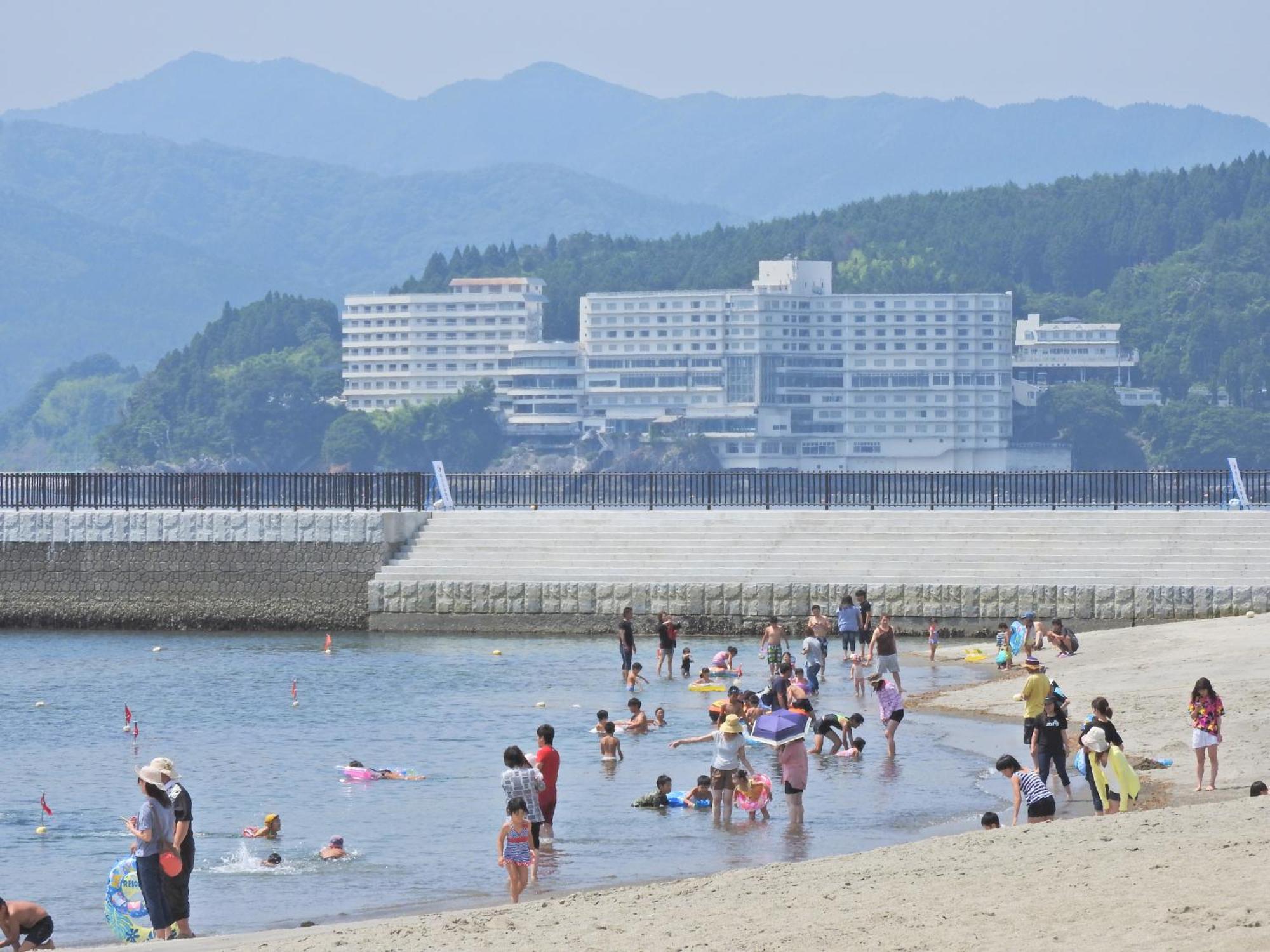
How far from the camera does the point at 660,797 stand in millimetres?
23188

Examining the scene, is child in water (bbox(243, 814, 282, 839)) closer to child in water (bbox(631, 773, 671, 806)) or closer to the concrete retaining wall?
child in water (bbox(631, 773, 671, 806))

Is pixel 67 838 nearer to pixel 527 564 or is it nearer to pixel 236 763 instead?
pixel 236 763

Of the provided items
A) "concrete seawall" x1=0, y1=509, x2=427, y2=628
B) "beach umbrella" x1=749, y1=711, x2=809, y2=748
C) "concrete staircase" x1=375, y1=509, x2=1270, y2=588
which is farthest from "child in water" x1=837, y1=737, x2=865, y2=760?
"concrete seawall" x1=0, y1=509, x2=427, y2=628

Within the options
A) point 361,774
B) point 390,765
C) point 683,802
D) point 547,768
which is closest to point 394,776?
point 361,774

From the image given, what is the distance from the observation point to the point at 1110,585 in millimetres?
39406

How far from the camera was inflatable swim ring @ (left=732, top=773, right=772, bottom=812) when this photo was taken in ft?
73.0

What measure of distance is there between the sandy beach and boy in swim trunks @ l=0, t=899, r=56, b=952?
128cm

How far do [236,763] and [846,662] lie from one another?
13.1 meters

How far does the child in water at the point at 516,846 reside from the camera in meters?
17.7

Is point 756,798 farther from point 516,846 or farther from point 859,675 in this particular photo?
point 859,675

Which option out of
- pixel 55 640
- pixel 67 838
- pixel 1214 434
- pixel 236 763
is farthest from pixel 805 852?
pixel 1214 434

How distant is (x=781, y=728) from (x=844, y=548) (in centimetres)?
2148

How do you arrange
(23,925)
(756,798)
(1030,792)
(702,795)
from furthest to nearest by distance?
(702,795)
(756,798)
(1030,792)
(23,925)

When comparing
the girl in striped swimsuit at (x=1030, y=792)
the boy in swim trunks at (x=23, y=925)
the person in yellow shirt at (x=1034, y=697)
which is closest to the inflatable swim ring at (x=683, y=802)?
the person in yellow shirt at (x=1034, y=697)
